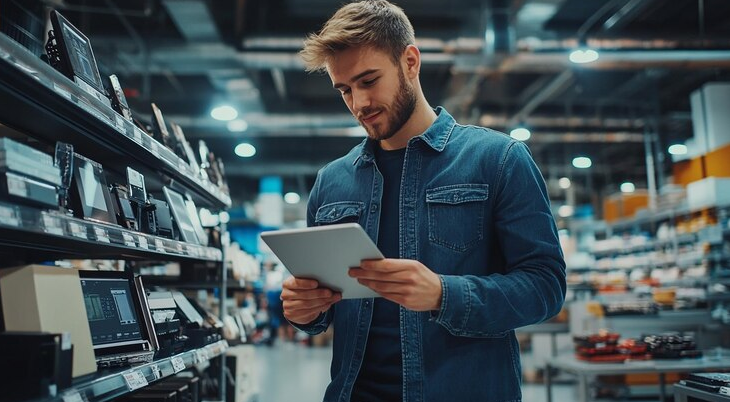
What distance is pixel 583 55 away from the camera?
7.54 meters

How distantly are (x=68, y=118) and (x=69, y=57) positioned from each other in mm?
188

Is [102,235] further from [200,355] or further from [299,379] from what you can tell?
[299,379]

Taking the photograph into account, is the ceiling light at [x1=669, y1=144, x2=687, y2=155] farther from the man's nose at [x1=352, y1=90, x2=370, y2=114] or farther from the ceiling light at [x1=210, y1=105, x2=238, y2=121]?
the man's nose at [x1=352, y1=90, x2=370, y2=114]

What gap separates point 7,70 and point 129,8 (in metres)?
8.30

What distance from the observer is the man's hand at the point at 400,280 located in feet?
4.35

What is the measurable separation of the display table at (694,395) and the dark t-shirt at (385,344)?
1.89 metres

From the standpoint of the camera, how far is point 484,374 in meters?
1.57

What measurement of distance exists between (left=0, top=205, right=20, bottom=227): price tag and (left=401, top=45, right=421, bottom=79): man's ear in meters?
1.06

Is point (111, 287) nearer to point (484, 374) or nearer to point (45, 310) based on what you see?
point (45, 310)

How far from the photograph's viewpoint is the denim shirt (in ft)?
4.85

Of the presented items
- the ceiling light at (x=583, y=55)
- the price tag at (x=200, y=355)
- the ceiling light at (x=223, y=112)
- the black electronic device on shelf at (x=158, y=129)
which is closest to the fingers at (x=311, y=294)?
the price tag at (x=200, y=355)

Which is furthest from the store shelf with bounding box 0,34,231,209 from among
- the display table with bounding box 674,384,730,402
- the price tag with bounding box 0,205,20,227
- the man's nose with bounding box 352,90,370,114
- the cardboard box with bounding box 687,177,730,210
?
the cardboard box with bounding box 687,177,730,210

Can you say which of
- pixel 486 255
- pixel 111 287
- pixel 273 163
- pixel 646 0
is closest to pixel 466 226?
pixel 486 255

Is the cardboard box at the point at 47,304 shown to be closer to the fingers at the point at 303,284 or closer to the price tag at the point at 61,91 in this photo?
the price tag at the point at 61,91
